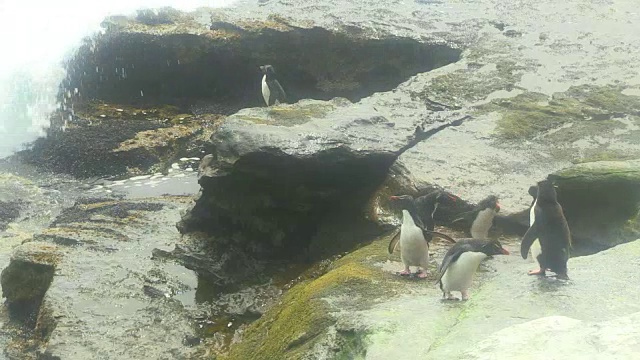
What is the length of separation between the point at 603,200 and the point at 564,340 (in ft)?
13.4

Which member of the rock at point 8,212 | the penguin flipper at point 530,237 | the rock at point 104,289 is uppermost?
the penguin flipper at point 530,237

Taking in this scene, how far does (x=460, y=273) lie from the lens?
530cm

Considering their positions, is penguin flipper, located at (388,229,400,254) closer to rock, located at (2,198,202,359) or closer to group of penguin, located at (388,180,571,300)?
group of penguin, located at (388,180,571,300)

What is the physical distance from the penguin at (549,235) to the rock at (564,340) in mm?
1434

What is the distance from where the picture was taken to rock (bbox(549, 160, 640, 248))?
23.5 ft

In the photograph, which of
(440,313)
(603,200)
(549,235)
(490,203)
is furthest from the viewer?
(603,200)

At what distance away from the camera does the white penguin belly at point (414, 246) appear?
19.7 feet

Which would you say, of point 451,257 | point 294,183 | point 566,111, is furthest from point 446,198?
point 566,111

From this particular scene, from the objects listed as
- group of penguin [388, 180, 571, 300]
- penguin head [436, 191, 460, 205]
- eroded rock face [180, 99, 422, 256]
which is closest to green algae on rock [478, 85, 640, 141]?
eroded rock face [180, 99, 422, 256]

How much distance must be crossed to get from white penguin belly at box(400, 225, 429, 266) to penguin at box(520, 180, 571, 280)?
33.4 inches

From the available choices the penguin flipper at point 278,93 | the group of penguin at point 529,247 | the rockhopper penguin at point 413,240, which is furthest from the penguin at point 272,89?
the group of penguin at point 529,247

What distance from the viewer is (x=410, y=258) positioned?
612cm

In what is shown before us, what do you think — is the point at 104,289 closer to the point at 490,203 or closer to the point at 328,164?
the point at 328,164

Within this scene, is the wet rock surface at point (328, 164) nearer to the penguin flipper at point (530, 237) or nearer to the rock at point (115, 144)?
the rock at point (115, 144)
